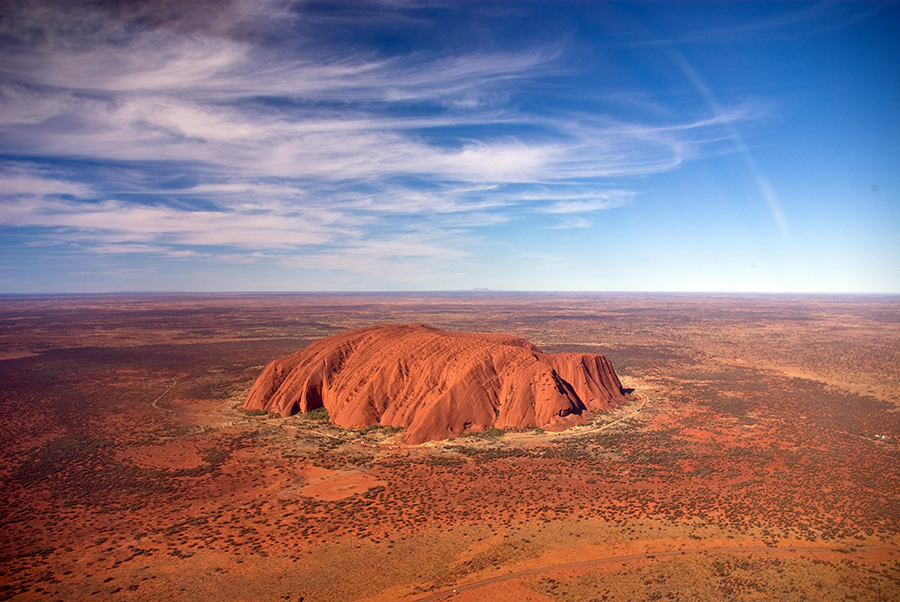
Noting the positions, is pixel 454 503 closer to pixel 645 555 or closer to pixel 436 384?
pixel 645 555

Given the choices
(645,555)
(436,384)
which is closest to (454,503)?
(645,555)

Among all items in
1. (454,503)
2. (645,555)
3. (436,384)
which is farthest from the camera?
(436,384)

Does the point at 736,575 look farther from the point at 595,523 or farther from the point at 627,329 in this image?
the point at 627,329

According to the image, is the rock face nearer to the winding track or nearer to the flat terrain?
the flat terrain

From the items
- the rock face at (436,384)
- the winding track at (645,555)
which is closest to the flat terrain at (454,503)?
the winding track at (645,555)

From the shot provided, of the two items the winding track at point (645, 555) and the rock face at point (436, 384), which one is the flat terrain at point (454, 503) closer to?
the winding track at point (645, 555)

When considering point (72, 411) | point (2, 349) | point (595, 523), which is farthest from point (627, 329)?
point (2, 349)

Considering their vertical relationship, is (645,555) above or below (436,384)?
below
